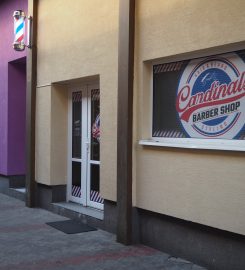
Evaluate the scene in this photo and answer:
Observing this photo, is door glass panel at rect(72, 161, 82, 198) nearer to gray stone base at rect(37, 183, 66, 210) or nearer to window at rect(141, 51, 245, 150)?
gray stone base at rect(37, 183, 66, 210)

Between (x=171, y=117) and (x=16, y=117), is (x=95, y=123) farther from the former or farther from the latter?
(x=16, y=117)

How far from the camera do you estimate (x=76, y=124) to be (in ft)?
27.5

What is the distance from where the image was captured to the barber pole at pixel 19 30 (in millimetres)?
8984

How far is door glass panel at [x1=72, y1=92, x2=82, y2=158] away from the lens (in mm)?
8242

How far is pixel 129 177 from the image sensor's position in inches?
240

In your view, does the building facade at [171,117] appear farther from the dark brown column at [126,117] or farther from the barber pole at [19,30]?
the barber pole at [19,30]

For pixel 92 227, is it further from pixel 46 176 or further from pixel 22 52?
pixel 22 52

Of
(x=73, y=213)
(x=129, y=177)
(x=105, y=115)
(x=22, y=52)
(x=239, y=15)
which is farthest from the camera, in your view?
(x=22, y=52)

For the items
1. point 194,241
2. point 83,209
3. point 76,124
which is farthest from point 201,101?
point 76,124

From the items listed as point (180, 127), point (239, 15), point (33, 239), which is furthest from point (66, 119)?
point (239, 15)

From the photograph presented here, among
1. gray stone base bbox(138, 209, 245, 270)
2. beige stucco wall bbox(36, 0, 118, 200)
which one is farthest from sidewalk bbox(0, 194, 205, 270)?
beige stucco wall bbox(36, 0, 118, 200)

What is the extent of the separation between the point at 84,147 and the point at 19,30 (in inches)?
116

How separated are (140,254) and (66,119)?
3.67m

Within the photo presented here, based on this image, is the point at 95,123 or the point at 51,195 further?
the point at 51,195
